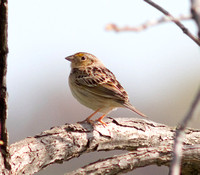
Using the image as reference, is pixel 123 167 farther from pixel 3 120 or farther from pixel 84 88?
pixel 84 88

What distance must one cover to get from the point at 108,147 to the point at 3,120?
172 centimetres

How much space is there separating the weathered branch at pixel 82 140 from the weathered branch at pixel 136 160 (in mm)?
413

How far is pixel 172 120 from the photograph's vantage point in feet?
51.0

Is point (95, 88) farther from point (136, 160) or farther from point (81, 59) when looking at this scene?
→ point (136, 160)

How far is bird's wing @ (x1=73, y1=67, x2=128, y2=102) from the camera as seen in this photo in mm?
6355

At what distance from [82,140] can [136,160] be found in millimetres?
688

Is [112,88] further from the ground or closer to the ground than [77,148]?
further from the ground

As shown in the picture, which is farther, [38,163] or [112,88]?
[112,88]

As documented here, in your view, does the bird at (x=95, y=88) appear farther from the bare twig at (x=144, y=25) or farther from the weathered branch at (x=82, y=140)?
the bare twig at (x=144, y=25)

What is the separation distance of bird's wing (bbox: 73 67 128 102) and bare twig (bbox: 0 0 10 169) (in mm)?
3041

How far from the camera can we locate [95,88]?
21.6 feet

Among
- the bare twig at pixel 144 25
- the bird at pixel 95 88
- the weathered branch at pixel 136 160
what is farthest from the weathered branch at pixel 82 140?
the bare twig at pixel 144 25

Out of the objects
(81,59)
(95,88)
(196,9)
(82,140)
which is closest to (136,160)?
(82,140)

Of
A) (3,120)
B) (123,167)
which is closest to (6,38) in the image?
→ (3,120)
